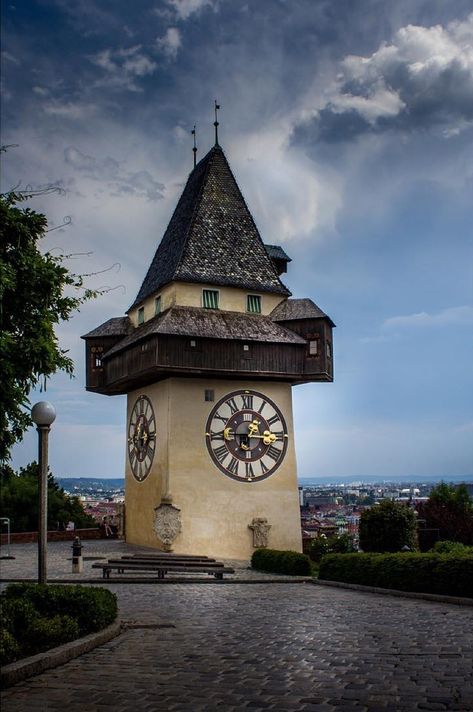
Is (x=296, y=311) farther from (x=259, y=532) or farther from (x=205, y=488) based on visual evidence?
(x=259, y=532)

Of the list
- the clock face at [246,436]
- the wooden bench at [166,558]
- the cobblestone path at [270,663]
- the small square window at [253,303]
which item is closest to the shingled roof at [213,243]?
the small square window at [253,303]

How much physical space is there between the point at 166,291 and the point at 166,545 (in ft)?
32.3

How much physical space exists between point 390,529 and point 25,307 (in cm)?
1425

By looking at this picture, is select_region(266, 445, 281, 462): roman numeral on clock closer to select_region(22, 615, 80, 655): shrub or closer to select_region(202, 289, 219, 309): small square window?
select_region(202, 289, 219, 309): small square window

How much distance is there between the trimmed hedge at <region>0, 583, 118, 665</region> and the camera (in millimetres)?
9609

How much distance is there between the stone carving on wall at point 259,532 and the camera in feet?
100

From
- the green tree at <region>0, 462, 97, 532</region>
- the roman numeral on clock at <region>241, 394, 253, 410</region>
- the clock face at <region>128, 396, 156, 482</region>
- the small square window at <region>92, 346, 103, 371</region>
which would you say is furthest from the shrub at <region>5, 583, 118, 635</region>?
the green tree at <region>0, 462, 97, 532</region>

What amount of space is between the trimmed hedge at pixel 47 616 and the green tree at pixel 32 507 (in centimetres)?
2858

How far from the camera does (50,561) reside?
27.7m

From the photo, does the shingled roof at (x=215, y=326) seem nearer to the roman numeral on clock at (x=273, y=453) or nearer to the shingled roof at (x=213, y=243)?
the shingled roof at (x=213, y=243)

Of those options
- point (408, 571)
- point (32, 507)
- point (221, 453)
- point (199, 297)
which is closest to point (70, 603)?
point (408, 571)

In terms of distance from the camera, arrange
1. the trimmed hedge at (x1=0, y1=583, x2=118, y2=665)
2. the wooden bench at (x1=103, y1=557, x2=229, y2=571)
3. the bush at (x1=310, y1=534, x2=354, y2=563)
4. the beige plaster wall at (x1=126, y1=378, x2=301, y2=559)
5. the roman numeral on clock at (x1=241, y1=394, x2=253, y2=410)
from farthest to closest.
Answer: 1. the roman numeral on clock at (x1=241, y1=394, x2=253, y2=410)
2. the beige plaster wall at (x1=126, y1=378, x2=301, y2=559)
3. the bush at (x1=310, y1=534, x2=354, y2=563)
4. the wooden bench at (x1=103, y1=557, x2=229, y2=571)
5. the trimmed hedge at (x1=0, y1=583, x2=118, y2=665)

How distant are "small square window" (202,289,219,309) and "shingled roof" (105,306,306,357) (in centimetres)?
26

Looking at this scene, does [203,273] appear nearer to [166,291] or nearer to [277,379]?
[166,291]
